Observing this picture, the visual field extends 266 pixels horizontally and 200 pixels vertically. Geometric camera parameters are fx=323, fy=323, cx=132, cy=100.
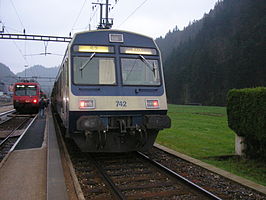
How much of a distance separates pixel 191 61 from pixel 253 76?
1107 inches

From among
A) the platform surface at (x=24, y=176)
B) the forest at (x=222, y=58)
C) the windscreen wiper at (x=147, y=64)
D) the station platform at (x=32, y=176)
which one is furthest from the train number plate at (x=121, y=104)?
the forest at (x=222, y=58)

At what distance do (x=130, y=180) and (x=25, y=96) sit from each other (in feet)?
80.7

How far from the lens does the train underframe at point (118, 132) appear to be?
304 inches

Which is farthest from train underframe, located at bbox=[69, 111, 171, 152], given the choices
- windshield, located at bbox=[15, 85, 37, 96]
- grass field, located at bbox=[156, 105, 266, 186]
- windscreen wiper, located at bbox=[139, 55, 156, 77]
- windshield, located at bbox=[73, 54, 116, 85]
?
windshield, located at bbox=[15, 85, 37, 96]

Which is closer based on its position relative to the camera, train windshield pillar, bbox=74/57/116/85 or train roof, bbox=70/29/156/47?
train windshield pillar, bbox=74/57/116/85

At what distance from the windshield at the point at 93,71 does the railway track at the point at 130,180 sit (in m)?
2.05

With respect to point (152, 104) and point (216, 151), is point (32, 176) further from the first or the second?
point (216, 151)

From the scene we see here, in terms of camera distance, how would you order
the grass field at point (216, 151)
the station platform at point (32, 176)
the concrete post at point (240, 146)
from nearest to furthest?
1. the station platform at point (32, 176)
2. the grass field at point (216, 151)
3. the concrete post at point (240, 146)

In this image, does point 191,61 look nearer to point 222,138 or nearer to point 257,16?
point 257,16

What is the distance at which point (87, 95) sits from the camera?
7.88 meters

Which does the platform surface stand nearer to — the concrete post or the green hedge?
the green hedge

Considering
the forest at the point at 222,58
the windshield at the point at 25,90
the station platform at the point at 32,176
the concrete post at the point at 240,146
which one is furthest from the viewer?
the forest at the point at 222,58

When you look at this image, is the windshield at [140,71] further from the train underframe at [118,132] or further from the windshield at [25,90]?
the windshield at [25,90]

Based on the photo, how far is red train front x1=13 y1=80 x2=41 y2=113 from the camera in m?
29.1
